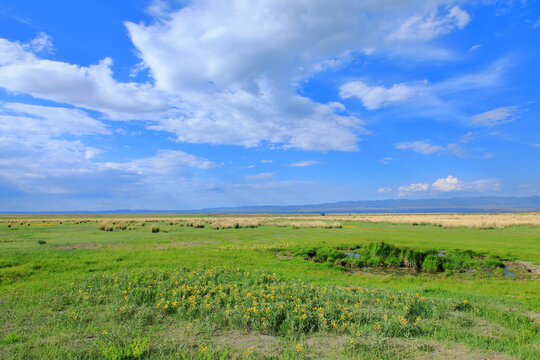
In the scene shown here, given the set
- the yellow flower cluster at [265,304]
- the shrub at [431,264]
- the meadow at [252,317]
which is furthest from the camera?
the shrub at [431,264]

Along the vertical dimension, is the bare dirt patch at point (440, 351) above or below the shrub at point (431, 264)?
above

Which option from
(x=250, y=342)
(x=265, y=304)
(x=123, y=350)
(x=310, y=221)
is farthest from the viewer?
(x=310, y=221)

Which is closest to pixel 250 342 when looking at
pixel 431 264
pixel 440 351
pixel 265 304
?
pixel 265 304

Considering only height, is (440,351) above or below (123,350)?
below

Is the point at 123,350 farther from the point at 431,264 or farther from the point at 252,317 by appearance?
the point at 431,264

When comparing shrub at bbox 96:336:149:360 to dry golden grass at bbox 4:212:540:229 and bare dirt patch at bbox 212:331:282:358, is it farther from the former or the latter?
dry golden grass at bbox 4:212:540:229

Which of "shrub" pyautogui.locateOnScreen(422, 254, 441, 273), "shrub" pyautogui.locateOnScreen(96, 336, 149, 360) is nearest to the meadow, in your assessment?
"shrub" pyautogui.locateOnScreen(96, 336, 149, 360)

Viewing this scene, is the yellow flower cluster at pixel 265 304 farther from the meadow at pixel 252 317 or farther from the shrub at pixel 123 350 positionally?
the shrub at pixel 123 350

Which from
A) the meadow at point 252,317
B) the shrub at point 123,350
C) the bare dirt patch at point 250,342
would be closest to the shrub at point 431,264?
the meadow at point 252,317

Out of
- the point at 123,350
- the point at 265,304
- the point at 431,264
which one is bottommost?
the point at 431,264

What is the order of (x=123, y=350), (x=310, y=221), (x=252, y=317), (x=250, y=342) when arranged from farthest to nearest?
(x=310, y=221)
(x=252, y=317)
(x=250, y=342)
(x=123, y=350)

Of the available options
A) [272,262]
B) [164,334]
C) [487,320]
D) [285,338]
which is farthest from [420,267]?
[164,334]

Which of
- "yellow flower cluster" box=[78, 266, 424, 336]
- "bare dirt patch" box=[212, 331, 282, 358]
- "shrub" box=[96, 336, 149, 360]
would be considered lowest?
"bare dirt patch" box=[212, 331, 282, 358]

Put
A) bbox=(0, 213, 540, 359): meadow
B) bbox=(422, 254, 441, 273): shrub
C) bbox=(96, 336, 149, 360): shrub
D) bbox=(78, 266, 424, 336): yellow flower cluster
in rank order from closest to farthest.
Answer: bbox=(96, 336, 149, 360): shrub, bbox=(0, 213, 540, 359): meadow, bbox=(78, 266, 424, 336): yellow flower cluster, bbox=(422, 254, 441, 273): shrub
